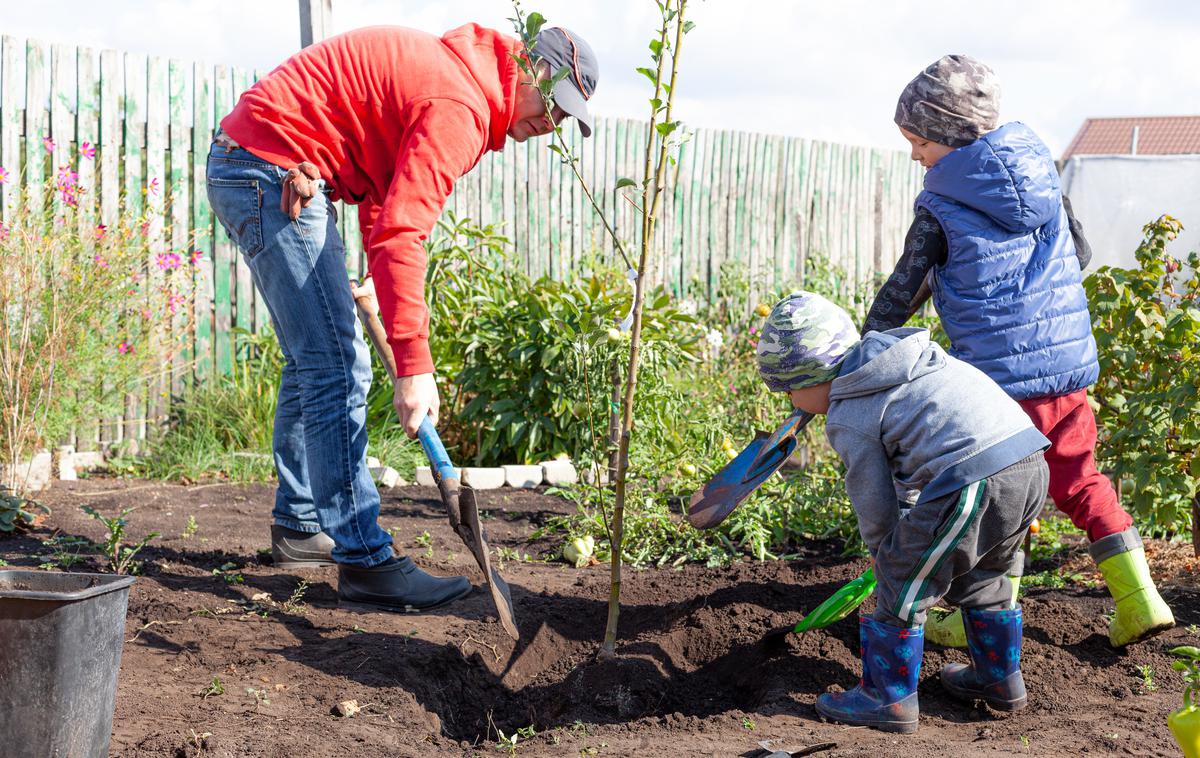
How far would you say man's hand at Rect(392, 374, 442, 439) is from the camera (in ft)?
8.87

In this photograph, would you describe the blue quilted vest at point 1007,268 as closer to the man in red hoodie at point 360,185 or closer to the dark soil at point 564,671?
the dark soil at point 564,671

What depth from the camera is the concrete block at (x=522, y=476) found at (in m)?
5.50

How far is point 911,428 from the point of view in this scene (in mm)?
2320

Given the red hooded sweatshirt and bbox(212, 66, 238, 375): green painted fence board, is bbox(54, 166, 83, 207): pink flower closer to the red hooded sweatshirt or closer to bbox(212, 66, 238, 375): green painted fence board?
bbox(212, 66, 238, 375): green painted fence board

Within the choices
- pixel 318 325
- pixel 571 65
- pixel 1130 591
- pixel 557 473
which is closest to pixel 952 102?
pixel 571 65

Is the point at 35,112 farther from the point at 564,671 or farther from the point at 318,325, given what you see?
the point at 564,671

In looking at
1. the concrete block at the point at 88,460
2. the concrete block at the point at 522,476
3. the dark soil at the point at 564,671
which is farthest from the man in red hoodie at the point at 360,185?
the concrete block at the point at 88,460

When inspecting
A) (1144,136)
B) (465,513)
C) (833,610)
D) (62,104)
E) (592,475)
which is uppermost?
(1144,136)

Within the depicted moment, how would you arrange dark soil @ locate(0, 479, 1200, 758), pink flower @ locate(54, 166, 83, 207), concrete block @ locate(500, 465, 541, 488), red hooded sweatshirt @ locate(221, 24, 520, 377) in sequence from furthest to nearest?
concrete block @ locate(500, 465, 541, 488), pink flower @ locate(54, 166, 83, 207), red hooded sweatshirt @ locate(221, 24, 520, 377), dark soil @ locate(0, 479, 1200, 758)

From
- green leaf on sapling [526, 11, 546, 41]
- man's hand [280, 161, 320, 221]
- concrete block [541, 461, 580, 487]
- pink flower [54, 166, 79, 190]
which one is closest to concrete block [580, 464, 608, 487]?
concrete block [541, 461, 580, 487]

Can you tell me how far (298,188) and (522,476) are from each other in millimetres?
2849

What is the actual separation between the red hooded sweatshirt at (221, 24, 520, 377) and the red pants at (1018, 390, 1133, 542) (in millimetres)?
1654

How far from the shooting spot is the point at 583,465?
4832 mm

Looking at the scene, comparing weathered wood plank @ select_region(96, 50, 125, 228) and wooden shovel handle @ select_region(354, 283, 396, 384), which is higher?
weathered wood plank @ select_region(96, 50, 125, 228)
